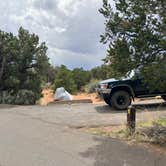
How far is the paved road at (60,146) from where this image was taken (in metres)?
9.86

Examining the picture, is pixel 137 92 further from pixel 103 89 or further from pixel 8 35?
pixel 8 35

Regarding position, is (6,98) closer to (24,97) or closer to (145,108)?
(24,97)

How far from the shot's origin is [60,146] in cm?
1139

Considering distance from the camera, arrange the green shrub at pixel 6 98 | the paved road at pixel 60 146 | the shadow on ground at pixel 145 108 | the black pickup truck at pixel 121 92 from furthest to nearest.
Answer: the green shrub at pixel 6 98 → the black pickup truck at pixel 121 92 → the shadow on ground at pixel 145 108 → the paved road at pixel 60 146

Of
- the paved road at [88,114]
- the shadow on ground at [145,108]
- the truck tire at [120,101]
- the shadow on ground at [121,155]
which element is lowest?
the shadow on ground at [121,155]

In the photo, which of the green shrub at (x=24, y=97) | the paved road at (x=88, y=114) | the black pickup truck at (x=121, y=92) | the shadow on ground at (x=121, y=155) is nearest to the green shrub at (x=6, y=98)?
the green shrub at (x=24, y=97)

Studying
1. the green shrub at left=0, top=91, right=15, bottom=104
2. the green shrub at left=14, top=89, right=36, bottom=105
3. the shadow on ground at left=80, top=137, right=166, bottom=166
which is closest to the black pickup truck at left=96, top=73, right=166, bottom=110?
the green shrub at left=14, top=89, right=36, bottom=105

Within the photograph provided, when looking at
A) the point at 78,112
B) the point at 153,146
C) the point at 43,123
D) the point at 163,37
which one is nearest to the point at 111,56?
the point at 163,37

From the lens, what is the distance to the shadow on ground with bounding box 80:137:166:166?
31.7 feet

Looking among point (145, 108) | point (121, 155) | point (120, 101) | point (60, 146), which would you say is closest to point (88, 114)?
point (120, 101)

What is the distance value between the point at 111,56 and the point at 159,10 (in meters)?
1.73

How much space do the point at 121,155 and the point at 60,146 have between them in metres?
1.81

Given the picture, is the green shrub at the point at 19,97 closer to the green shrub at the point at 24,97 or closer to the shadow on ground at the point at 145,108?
the green shrub at the point at 24,97

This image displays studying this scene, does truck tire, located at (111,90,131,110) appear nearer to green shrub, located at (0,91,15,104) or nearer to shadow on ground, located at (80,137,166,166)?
green shrub, located at (0,91,15,104)
